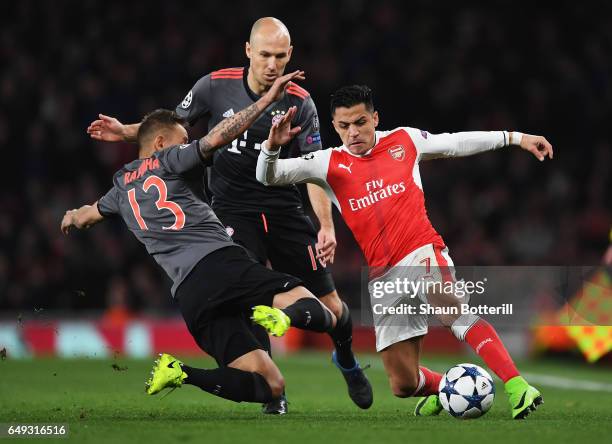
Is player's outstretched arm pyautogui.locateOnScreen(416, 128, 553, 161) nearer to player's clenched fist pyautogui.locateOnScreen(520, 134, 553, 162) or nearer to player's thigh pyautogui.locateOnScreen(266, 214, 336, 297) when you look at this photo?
player's clenched fist pyautogui.locateOnScreen(520, 134, 553, 162)

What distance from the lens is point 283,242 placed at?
7.46 m

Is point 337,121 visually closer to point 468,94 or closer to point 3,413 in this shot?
point 3,413

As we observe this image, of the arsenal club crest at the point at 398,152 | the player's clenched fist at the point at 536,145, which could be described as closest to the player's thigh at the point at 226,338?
the arsenal club crest at the point at 398,152

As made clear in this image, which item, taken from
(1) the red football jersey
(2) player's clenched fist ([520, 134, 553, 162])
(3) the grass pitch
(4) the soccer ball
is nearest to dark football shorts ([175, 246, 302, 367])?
(3) the grass pitch

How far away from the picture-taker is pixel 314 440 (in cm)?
520

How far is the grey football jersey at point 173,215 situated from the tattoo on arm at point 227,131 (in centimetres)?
9

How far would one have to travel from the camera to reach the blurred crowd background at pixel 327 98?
15695 millimetres

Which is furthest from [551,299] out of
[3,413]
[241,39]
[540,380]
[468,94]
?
[3,413]

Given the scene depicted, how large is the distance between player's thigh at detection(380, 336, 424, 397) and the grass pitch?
0.19 metres

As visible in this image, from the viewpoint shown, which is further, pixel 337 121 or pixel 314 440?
pixel 337 121

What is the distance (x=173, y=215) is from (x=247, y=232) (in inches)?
44.0

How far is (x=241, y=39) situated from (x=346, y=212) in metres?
11.7

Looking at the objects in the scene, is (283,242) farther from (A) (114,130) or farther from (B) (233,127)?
(B) (233,127)

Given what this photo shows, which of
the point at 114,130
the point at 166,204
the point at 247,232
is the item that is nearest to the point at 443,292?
the point at 247,232
